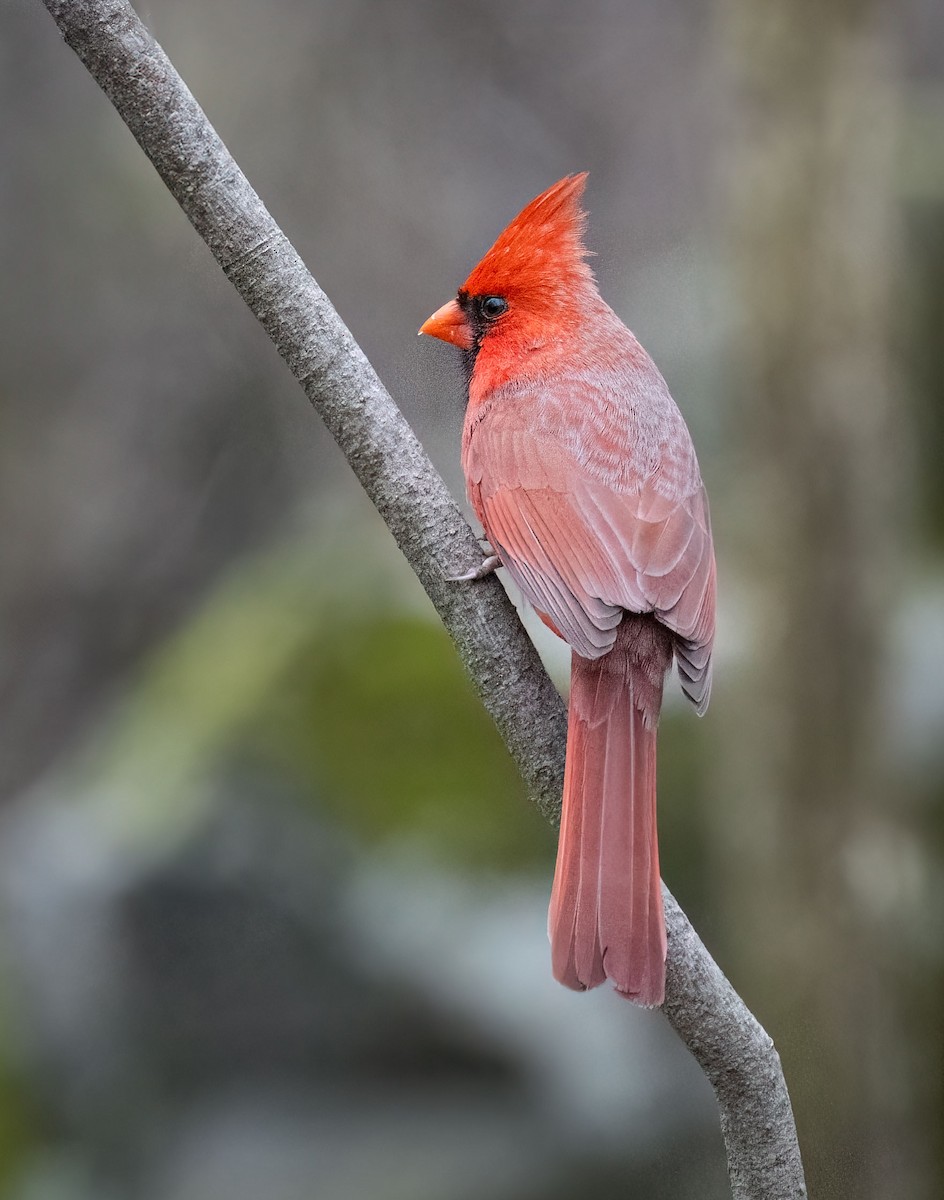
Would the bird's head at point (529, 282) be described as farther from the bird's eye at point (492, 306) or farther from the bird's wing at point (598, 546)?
the bird's wing at point (598, 546)

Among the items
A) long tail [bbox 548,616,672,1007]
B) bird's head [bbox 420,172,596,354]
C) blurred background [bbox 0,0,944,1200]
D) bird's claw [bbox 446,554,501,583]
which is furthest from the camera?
blurred background [bbox 0,0,944,1200]

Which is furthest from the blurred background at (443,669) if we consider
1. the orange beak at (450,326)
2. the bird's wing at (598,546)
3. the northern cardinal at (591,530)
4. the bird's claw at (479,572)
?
the bird's claw at (479,572)

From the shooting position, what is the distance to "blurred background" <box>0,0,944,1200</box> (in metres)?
2.23

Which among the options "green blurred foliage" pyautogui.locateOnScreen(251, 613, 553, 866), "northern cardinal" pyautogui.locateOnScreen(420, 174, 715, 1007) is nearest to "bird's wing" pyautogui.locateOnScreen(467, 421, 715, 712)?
"northern cardinal" pyautogui.locateOnScreen(420, 174, 715, 1007)

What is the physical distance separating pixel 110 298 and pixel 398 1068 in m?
1.57

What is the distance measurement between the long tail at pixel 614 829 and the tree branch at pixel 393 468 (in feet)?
0.16

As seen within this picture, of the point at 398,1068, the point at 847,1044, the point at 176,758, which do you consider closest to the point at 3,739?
the point at 176,758

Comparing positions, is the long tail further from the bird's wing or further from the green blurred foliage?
the green blurred foliage

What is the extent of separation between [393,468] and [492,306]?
48 cm

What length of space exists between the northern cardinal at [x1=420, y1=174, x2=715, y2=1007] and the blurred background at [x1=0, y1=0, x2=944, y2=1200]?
1.27 ft

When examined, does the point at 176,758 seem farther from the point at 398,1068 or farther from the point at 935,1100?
the point at 935,1100

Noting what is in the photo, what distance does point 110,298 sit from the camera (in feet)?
9.04

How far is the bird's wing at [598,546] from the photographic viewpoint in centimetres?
132

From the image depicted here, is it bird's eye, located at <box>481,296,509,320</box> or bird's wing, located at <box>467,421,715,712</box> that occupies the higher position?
bird's eye, located at <box>481,296,509,320</box>
